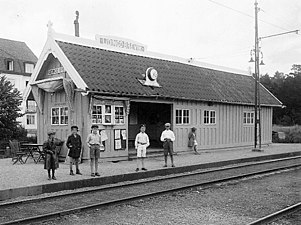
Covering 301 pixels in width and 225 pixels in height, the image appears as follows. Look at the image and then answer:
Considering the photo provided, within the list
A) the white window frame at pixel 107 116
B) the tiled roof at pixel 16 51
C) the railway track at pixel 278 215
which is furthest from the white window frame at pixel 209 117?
the tiled roof at pixel 16 51

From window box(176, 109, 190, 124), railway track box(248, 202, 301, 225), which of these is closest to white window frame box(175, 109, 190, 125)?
window box(176, 109, 190, 124)

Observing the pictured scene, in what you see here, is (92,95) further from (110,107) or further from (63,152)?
(63,152)

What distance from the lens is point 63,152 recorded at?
16.5m

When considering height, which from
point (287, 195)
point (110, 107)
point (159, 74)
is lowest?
point (287, 195)

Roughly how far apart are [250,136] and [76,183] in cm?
1653

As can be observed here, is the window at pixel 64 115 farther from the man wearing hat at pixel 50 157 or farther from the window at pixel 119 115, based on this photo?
the man wearing hat at pixel 50 157

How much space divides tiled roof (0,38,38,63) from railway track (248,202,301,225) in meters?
52.2

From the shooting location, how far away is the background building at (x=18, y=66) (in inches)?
2095

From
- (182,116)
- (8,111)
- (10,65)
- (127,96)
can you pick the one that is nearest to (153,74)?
(127,96)

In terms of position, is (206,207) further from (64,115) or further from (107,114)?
(64,115)

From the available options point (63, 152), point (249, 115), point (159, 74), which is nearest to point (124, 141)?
point (63, 152)

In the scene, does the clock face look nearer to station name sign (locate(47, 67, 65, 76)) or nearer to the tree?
station name sign (locate(47, 67, 65, 76))

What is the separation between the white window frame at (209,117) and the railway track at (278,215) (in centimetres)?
1294

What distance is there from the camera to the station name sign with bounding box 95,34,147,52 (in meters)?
18.5
